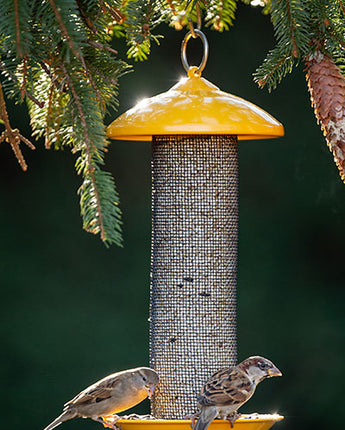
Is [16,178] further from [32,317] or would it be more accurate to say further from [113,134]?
[113,134]

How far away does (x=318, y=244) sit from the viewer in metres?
5.02

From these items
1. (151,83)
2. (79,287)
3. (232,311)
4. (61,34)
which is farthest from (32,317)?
(61,34)

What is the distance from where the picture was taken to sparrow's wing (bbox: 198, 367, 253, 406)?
2326 millimetres

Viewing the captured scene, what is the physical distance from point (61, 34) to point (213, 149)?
1.00 metres

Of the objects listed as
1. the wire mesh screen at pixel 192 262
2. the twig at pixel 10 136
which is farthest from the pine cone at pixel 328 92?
the twig at pixel 10 136

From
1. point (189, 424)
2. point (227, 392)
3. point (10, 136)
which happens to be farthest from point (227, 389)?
point (10, 136)

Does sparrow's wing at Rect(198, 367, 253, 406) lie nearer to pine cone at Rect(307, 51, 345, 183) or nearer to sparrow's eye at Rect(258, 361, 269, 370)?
sparrow's eye at Rect(258, 361, 269, 370)

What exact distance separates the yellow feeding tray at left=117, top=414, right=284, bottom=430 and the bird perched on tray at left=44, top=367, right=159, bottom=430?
100 millimetres

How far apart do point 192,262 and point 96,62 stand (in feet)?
2.61

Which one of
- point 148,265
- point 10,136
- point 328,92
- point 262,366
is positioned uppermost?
point 328,92

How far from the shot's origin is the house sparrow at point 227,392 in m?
2.32

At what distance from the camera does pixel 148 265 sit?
501 centimetres

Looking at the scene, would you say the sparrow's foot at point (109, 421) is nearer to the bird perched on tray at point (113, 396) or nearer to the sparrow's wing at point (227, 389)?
the bird perched on tray at point (113, 396)

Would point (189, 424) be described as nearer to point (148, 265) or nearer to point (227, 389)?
point (227, 389)
